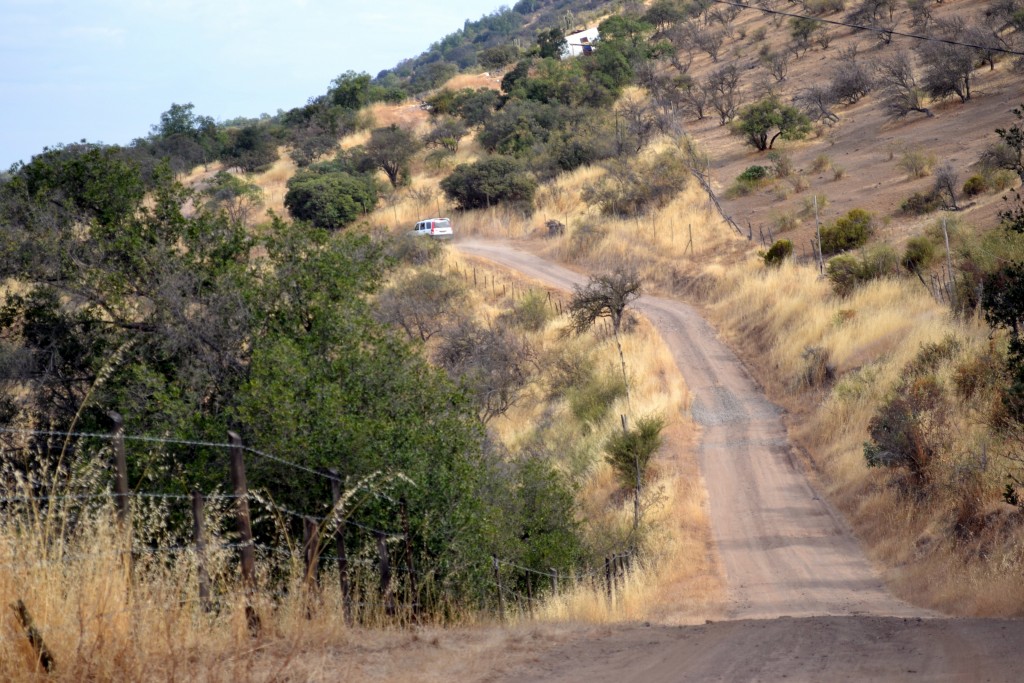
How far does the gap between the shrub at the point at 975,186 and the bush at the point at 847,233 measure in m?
3.24

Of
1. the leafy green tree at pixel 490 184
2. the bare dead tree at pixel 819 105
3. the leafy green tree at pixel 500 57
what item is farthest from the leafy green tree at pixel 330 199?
the leafy green tree at pixel 500 57

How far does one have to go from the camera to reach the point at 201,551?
6.20m

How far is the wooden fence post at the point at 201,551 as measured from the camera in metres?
6.12

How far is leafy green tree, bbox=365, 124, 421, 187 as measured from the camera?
61.2 meters

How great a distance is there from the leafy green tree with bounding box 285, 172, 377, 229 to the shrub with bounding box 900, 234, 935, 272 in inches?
1216

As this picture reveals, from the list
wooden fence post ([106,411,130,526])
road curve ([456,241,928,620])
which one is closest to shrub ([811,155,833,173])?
road curve ([456,241,928,620])

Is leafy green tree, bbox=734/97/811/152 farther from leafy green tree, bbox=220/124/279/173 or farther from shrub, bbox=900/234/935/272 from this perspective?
leafy green tree, bbox=220/124/279/173

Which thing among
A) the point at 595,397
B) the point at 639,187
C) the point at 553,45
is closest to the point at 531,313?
the point at 595,397

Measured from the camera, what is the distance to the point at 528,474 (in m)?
15.2

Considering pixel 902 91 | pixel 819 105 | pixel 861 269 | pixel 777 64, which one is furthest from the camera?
pixel 777 64

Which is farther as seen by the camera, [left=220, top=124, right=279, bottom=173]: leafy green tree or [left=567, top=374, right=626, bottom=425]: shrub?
[left=220, top=124, right=279, bottom=173]: leafy green tree

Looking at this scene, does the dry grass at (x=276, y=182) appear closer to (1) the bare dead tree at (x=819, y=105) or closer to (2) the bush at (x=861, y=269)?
(1) the bare dead tree at (x=819, y=105)

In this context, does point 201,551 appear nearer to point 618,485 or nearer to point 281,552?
point 281,552

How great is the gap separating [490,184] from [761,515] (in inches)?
1402
